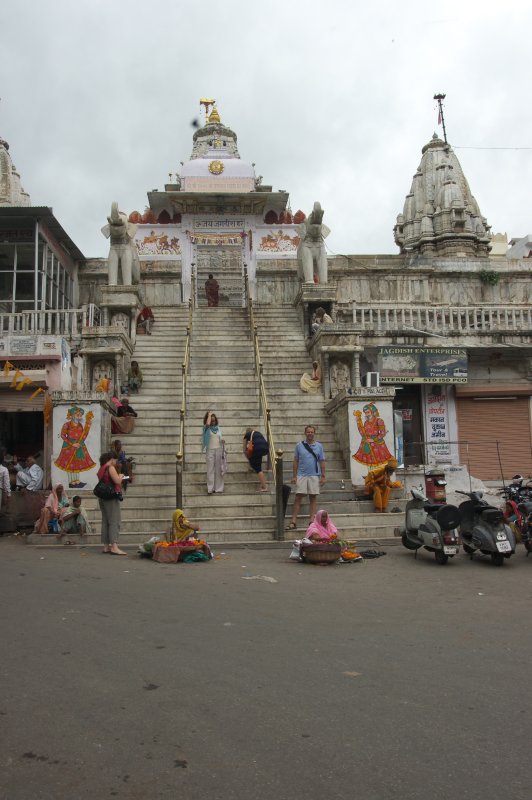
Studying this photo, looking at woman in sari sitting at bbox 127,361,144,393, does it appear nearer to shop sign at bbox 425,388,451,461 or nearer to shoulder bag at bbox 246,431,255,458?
shoulder bag at bbox 246,431,255,458

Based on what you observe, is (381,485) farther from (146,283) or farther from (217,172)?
(217,172)

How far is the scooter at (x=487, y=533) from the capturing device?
8227mm

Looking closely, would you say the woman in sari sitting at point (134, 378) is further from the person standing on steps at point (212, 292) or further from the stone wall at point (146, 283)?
the stone wall at point (146, 283)

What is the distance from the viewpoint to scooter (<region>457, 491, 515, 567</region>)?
823cm

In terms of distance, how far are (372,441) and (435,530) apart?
4189mm

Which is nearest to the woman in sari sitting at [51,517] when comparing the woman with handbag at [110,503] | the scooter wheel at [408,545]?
the woman with handbag at [110,503]

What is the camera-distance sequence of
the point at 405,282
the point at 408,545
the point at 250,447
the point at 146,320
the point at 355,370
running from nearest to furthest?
the point at 408,545, the point at 250,447, the point at 355,370, the point at 146,320, the point at 405,282

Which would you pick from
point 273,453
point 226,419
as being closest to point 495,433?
point 226,419

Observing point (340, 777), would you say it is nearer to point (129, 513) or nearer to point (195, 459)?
point (129, 513)

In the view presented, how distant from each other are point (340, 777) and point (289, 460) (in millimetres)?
10256

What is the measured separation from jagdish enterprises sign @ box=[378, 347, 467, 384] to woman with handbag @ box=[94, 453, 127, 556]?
31.8ft

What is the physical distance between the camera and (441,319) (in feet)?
59.5

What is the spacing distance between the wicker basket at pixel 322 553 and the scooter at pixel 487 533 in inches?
70.2

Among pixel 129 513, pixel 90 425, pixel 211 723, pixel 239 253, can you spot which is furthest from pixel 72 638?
pixel 239 253
